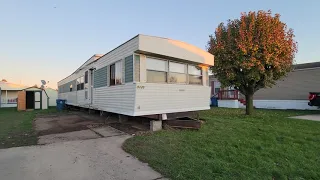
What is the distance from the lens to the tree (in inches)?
415

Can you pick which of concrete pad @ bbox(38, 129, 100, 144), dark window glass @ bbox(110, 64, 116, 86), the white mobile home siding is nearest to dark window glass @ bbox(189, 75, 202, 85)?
the white mobile home siding

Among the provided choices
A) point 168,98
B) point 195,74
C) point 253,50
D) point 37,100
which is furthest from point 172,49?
point 37,100

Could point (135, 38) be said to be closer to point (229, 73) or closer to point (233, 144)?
point (233, 144)

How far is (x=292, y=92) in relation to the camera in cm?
1734

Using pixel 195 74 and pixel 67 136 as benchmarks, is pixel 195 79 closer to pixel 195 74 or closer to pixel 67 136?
pixel 195 74

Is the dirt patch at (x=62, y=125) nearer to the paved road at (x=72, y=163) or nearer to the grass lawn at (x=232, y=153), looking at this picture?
the paved road at (x=72, y=163)

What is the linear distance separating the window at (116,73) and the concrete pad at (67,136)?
2224 mm

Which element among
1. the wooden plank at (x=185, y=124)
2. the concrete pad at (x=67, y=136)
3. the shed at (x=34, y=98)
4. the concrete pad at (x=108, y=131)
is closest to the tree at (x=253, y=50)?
the wooden plank at (x=185, y=124)

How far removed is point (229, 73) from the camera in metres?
11.3

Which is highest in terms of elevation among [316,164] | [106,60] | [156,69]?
[106,60]

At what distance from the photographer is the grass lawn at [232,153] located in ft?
13.2

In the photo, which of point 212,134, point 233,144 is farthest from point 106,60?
point 233,144

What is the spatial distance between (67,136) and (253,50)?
8.90 meters

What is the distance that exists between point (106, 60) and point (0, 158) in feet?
19.9
